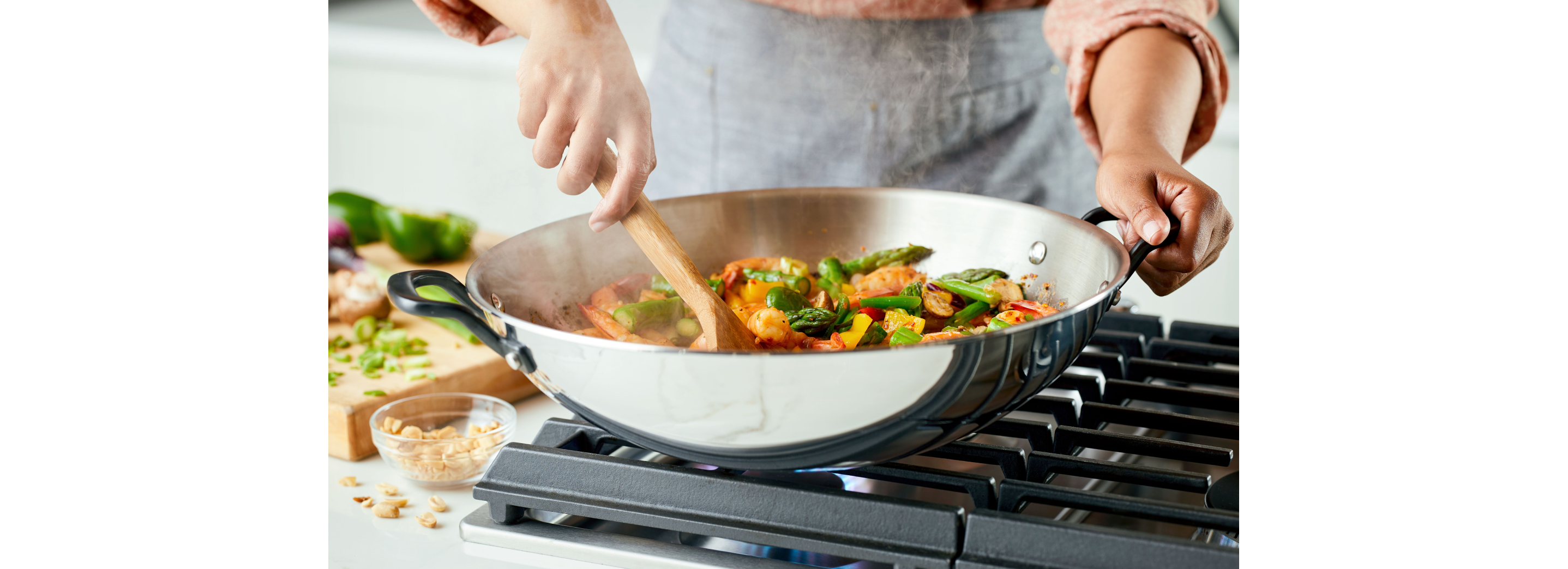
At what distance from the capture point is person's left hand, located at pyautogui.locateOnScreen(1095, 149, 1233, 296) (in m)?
0.86

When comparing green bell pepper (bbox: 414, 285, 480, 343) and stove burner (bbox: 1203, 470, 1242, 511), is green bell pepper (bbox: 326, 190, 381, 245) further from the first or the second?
stove burner (bbox: 1203, 470, 1242, 511)

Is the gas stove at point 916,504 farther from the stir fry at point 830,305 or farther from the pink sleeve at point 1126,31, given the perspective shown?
the pink sleeve at point 1126,31

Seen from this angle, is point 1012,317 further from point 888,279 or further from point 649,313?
point 649,313

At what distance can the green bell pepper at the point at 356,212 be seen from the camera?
161 centimetres

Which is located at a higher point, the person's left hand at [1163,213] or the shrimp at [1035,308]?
the person's left hand at [1163,213]

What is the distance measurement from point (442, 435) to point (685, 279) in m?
0.30

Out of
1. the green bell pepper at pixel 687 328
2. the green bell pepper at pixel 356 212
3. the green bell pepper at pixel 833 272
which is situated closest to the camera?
the green bell pepper at pixel 687 328

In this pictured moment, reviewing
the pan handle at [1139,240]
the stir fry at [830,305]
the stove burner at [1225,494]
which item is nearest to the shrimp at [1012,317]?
the stir fry at [830,305]

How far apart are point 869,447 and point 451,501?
0.42 meters

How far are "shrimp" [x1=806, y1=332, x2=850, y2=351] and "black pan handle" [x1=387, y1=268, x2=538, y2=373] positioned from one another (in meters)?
0.27

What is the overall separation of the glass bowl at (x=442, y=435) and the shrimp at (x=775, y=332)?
0.83 feet
